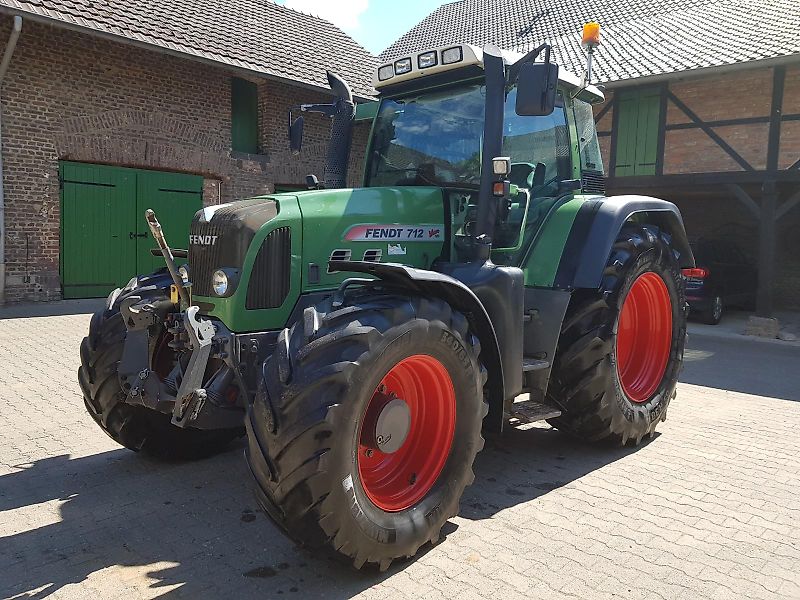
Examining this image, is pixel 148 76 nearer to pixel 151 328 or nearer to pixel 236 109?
pixel 236 109

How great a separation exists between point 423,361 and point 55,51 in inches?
386

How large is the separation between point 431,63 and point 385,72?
34 cm

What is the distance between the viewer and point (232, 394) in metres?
3.14

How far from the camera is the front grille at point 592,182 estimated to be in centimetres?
466

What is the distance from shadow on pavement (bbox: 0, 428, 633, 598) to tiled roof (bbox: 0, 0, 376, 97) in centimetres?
806

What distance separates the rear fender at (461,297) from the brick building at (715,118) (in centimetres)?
936

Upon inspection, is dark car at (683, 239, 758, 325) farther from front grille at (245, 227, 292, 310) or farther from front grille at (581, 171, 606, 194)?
front grille at (245, 227, 292, 310)

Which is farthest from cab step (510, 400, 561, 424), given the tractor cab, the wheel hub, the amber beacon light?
the amber beacon light

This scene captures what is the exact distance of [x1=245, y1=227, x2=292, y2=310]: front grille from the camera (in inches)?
123

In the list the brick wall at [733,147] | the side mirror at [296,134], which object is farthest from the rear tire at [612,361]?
the brick wall at [733,147]

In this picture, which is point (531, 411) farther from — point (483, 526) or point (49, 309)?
point (49, 309)

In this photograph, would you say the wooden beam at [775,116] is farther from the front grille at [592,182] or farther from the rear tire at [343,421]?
the rear tire at [343,421]

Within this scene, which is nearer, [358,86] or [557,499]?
[557,499]

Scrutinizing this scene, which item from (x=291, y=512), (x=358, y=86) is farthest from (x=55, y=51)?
(x=291, y=512)
